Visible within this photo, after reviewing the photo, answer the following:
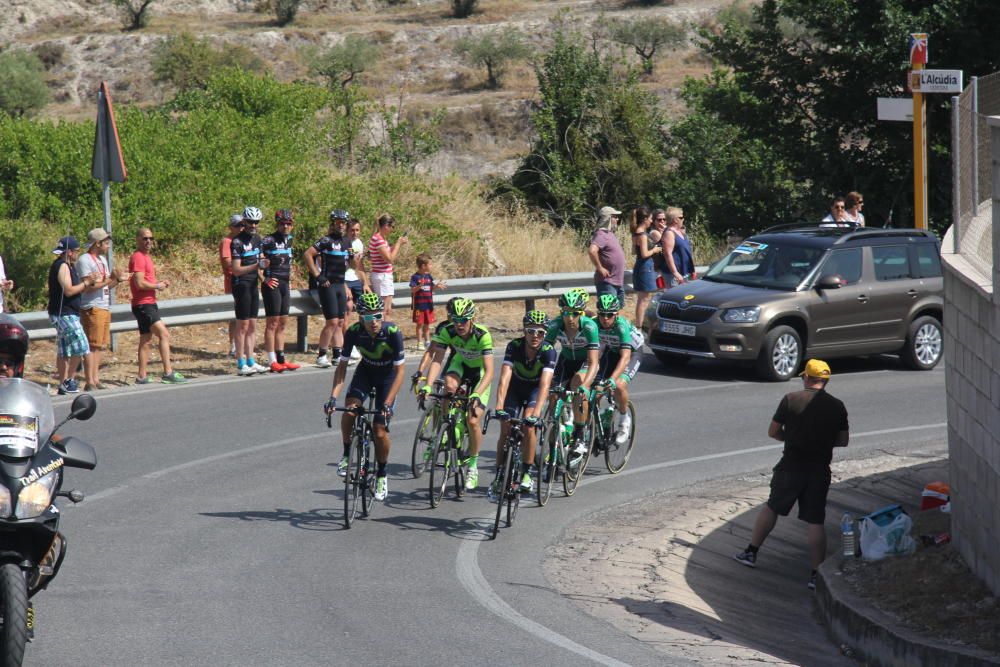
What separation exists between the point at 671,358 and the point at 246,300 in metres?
5.61

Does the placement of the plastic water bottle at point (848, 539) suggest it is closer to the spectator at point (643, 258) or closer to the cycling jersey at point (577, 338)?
the cycling jersey at point (577, 338)

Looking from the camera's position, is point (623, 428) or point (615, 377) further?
point (623, 428)

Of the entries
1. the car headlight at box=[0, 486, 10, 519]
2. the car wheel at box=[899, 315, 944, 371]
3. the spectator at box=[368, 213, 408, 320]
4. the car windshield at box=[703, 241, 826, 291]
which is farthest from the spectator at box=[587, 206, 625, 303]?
the car headlight at box=[0, 486, 10, 519]

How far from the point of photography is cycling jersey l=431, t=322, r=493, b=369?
11.1m

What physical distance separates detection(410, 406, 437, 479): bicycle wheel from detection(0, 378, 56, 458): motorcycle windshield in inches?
164

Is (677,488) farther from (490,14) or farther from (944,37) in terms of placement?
(490,14)

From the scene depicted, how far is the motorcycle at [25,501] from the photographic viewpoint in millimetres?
6508

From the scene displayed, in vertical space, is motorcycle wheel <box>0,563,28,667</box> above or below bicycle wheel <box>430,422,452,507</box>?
above

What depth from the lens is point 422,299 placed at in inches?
698

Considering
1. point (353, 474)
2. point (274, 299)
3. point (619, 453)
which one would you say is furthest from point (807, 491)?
point (274, 299)

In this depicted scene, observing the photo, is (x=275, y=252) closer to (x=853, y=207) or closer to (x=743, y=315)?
(x=743, y=315)

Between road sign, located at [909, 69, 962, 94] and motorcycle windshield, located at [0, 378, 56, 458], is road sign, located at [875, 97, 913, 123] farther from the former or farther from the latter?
motorcycle windshield, located at [0, 378, 56, 458]

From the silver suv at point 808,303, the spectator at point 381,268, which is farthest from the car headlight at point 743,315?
the spectator at point 381,268

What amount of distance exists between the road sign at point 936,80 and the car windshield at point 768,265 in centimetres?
249
